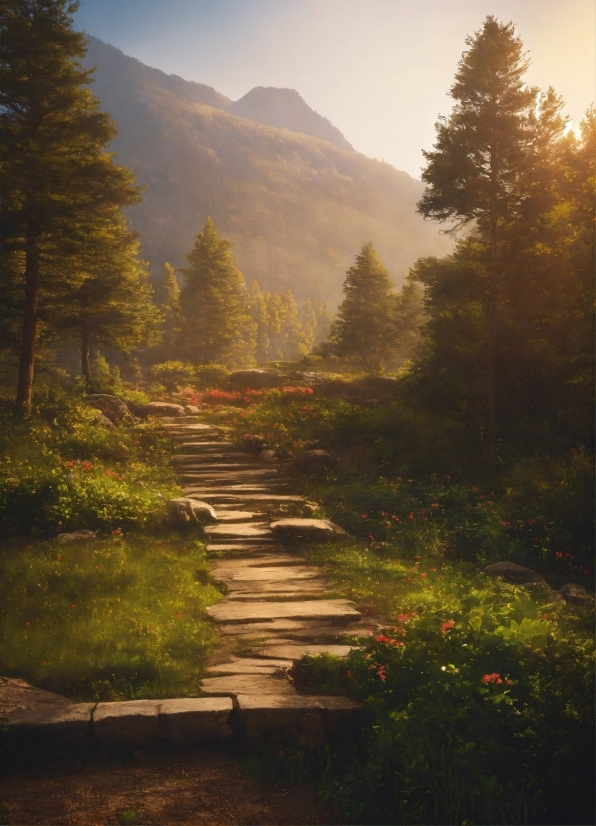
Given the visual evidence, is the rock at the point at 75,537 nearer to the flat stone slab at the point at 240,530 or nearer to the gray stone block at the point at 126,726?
the flat stone slab at the point at 240,530

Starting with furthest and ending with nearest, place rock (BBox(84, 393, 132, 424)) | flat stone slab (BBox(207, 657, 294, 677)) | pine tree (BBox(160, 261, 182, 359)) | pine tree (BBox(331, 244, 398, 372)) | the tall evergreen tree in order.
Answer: pine tree (BBox(160, 261, 182, 359)) → pine tree (BBox(331, 244, 398, 372)) → rock (BBox(84, 393, 132, 424)) → the tall evergreen tree → flat stone slab (BBox(207, 657, 294, 677))

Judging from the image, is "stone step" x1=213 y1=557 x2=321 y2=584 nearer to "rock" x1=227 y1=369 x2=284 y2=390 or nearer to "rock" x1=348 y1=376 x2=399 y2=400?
"rock" x1=348 y1=376 x2=399 y2=400

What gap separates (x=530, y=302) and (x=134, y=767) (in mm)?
15552

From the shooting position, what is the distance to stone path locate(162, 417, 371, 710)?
588 centimetres

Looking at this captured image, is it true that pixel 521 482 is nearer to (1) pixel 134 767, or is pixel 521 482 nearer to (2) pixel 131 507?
(2) pixel 131 507

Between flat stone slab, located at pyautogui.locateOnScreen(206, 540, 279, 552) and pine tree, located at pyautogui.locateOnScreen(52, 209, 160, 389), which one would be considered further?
pine tree, located at pyautogui.locateOnScreen(52, 209, 160, 389)

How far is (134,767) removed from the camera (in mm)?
4828

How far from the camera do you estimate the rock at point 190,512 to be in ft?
36.3

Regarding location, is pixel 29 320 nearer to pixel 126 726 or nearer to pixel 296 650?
pixel 296 650

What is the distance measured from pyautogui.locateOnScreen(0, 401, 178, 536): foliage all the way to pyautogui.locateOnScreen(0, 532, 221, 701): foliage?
0.78 m

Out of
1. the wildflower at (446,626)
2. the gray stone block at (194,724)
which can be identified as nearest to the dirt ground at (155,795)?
the gray stone block at (194,724)

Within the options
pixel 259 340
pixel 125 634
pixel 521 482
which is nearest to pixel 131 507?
pixel 125 634

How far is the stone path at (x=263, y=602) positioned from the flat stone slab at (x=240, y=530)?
0.02 meters

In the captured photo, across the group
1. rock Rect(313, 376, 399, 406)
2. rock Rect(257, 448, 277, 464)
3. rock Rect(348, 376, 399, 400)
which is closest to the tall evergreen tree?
rock Rect(257, 448, 277, 464)
